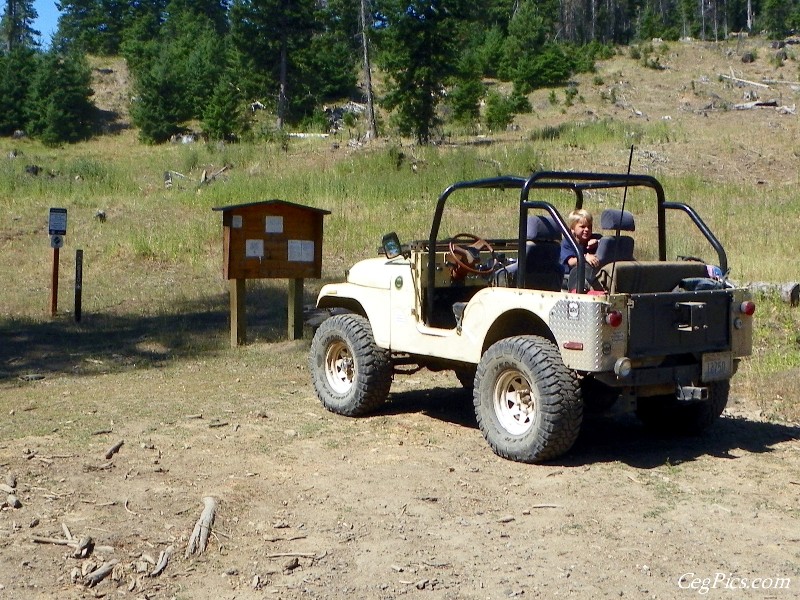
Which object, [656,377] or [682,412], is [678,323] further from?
[682,412]

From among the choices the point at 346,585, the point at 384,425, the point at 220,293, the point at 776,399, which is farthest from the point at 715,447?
the point at 220,293

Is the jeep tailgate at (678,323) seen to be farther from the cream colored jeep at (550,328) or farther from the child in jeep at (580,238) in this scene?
the child in jeep at (580,238)

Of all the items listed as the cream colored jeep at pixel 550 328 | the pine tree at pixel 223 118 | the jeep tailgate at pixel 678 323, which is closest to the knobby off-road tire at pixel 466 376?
the cream colored jeep at pixel 550 328

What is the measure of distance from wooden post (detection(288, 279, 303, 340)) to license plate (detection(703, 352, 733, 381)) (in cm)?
665

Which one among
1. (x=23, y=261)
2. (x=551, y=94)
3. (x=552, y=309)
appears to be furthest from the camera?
(x=551, y=94)

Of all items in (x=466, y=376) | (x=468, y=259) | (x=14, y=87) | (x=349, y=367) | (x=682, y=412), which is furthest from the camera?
(x=14, y=87)

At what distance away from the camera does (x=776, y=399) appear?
9.07 m

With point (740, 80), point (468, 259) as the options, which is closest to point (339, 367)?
point (468, 259)

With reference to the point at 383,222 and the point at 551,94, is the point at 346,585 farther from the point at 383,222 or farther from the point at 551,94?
the point at 551,94

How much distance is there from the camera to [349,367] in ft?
29.3

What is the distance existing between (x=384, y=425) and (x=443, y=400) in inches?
48.9

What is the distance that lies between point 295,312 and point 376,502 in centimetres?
686

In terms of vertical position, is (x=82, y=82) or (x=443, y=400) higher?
(x=82, y=82)

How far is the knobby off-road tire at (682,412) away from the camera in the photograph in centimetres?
771
